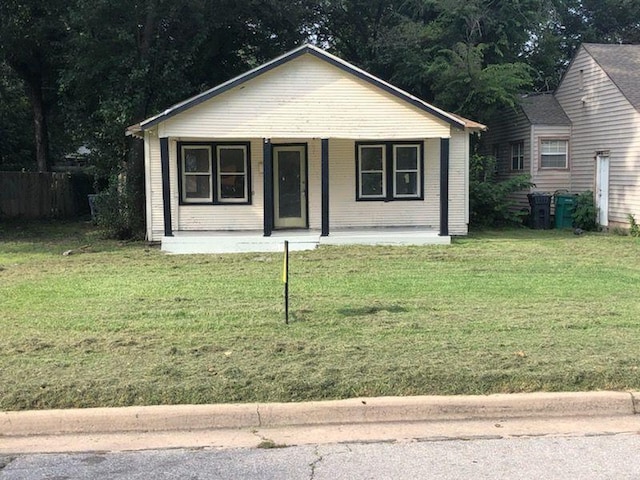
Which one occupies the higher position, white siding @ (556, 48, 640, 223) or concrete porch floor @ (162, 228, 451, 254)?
white siding @ (556, 48, 640, 223)

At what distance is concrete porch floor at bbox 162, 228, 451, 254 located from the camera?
14609 mm

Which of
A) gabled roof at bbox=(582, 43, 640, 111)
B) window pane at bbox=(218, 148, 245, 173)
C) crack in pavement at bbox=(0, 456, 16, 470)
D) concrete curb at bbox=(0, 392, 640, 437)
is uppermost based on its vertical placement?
gabled roof at bbox=(582, 43, 640, 111)

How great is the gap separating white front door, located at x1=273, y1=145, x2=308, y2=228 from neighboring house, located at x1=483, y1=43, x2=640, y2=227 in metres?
7.90

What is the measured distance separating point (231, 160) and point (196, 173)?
0.95 m

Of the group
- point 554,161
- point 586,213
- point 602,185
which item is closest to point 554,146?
point 554,161

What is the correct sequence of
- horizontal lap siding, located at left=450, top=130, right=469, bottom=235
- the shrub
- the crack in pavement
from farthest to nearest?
the shrub
horizontal lap siding, located at left=450, top=130, right=469, bottom=235
the crack in pavement

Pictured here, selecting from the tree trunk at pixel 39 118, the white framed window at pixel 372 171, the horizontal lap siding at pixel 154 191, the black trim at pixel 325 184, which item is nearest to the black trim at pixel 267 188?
the black trim at pixel 325 184

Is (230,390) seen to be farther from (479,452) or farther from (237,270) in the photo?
(237,270)

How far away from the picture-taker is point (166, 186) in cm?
1491

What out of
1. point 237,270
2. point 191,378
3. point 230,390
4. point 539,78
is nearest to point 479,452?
point 230,390

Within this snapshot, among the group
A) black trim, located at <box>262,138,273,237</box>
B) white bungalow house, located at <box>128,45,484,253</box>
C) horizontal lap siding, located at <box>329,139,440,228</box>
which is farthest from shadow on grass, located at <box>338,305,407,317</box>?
horizontal lap siding, located at <box>329,139,440,228</box>

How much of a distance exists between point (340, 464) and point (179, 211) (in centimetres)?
1293

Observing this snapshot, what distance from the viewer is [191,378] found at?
5.48 m

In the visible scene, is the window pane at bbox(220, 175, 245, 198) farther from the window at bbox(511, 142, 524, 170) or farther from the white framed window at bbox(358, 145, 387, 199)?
the window at bbox(511, 142, 524, 170)
